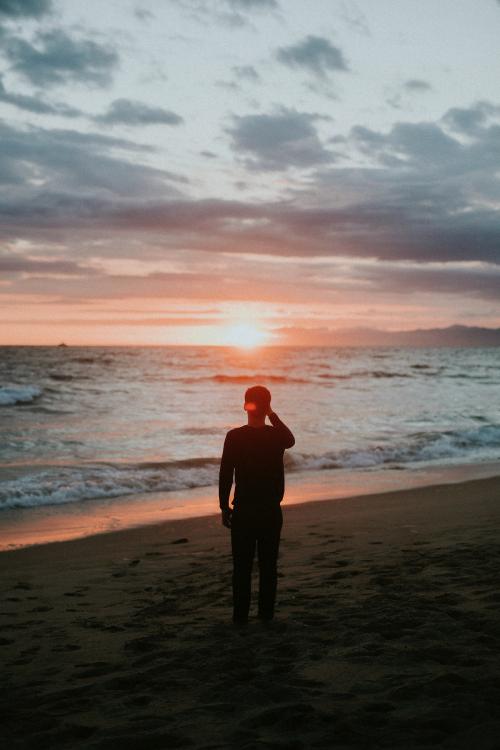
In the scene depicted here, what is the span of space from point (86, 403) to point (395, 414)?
588 inches

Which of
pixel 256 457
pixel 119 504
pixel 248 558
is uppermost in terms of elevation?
pixel 256 457

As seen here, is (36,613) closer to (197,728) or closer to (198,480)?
(197,728)

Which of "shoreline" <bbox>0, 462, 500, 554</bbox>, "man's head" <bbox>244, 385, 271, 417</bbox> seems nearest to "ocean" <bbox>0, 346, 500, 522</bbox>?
"shoreline" <bbox>0, 462, 500, 554</bbox>

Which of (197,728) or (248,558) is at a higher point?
(248,558)

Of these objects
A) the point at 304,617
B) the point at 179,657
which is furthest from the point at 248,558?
the point at 179,657

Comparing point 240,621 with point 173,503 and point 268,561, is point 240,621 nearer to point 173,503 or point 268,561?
point 268,561

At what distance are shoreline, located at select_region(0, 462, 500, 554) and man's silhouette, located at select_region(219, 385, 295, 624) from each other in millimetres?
4673

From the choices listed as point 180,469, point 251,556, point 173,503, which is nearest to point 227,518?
point 251,556

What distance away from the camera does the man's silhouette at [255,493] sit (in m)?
5.62

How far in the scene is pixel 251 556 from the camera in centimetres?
580

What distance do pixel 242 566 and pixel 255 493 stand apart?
2.14ft

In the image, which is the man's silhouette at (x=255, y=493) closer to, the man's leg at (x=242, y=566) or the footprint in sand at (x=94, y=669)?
the man's leg at (x=242, y=566)

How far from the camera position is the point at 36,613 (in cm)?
618

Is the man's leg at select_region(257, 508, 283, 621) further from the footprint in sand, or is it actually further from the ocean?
the ocean
